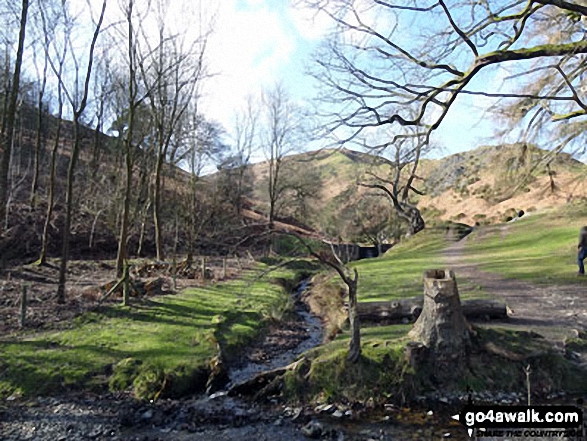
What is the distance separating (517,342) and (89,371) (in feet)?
28.0

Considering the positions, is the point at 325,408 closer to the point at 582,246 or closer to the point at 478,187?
the point at 582,246

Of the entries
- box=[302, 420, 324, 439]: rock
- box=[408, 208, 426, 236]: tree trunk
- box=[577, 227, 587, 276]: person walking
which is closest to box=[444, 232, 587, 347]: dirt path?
A: box=[577, 227, 587, 276]: person walking

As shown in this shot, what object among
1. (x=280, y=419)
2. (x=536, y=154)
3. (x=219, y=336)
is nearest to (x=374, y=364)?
(x=280, y=419)

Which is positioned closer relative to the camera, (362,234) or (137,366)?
(137,366)

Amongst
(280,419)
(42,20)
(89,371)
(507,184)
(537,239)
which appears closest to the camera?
(280,419)

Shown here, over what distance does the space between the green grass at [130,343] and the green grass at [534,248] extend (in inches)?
393

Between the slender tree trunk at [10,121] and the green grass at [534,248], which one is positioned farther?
the green grass at [534,248]

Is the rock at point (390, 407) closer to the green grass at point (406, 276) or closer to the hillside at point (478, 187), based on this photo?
the green grass at point (406, 276)

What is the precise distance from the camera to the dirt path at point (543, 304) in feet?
30.9

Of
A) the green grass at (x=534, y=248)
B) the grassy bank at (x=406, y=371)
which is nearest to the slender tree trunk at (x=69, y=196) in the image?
the grassy bank at (x=406, y=371)

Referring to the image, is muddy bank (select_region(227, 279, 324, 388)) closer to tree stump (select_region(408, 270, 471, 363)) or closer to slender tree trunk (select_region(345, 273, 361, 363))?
slender tree trunk (select_region(345, 273, 361, 363))

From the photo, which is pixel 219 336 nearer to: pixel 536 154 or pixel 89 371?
pixel 89 371

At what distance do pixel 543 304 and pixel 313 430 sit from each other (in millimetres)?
8149

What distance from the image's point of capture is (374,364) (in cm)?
793
